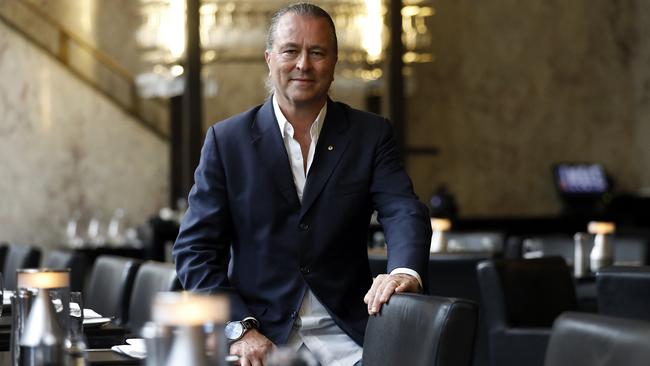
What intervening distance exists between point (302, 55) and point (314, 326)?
0.59 meters

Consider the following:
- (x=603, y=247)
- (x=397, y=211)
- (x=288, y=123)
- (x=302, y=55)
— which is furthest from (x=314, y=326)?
(x=603, y=247)

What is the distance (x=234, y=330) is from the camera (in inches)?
105

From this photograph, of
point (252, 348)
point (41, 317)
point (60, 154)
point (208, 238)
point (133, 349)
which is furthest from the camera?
point (60, 154)

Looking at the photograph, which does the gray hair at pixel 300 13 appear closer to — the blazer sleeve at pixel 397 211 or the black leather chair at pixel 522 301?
the blazer sleeve at pixel 397 211

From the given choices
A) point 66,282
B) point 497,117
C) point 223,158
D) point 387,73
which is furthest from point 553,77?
point 66,282

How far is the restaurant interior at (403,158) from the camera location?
232 centimetres

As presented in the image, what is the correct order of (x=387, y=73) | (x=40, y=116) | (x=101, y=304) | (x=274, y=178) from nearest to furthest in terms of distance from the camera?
(x=274, y=178), (x=101, y=304), (x=387, y=73), (x=40, y=116)

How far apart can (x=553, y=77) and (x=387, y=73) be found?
3.84 metres

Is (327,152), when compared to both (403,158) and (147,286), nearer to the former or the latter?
(147,286)

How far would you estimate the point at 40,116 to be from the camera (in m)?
9.58

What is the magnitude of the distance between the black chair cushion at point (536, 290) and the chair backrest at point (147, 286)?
148 centimetres

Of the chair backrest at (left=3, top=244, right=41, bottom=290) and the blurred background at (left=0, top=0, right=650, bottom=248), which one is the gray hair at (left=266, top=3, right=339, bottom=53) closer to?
the chair backrest at (left=3, top=244, right=41, bottom=290)

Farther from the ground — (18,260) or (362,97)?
(362,97)

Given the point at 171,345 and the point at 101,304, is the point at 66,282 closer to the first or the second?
the point at 171,345
